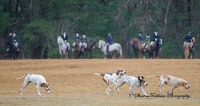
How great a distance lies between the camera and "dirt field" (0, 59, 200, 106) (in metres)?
26.9

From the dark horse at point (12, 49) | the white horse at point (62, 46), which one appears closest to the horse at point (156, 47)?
the white horse at point (62, 46)

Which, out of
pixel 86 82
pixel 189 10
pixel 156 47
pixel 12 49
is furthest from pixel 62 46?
pixel 86 82

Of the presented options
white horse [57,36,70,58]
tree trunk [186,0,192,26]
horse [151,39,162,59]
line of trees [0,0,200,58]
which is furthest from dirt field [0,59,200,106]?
tree trunk [186,0,192,26]

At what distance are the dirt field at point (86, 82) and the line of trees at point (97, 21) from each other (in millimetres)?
15802

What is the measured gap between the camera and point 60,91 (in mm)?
34938

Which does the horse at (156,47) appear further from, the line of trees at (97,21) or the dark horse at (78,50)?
the line of trees at (97,21)

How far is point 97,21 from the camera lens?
65.3 meters

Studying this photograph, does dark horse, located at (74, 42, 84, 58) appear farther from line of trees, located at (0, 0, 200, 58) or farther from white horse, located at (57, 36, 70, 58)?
line of trees, located at (0, 0, 200, 58)

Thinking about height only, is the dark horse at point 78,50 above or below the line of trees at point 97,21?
below

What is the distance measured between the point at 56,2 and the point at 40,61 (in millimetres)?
18953

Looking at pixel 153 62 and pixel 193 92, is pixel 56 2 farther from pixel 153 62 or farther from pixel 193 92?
pixel 193 92

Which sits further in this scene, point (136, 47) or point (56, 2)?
point (56, 2)

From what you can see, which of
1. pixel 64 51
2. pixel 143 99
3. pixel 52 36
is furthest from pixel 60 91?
pixel 52 36

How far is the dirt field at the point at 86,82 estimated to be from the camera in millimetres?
26922
